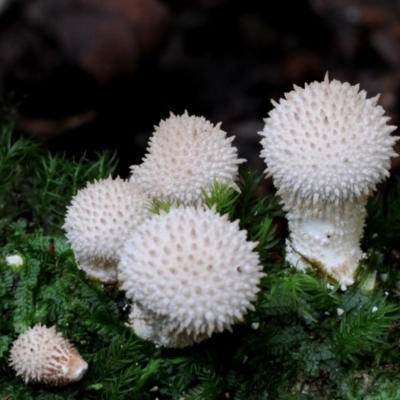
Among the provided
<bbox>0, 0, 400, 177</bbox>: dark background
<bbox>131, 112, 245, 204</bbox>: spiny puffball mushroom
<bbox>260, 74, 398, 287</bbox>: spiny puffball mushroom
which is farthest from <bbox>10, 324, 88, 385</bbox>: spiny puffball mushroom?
<bbox>0, 0, 400, 177</bbox>: dark background

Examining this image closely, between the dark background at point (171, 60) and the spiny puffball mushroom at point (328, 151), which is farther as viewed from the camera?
the dark background at point (171, 60)

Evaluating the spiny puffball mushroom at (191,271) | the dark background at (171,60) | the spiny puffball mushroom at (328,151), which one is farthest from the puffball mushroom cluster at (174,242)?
the dark background at (171,60)

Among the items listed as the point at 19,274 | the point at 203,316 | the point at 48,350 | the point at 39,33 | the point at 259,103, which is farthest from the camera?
the point at 259,103

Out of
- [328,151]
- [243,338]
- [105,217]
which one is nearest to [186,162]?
[105,217]

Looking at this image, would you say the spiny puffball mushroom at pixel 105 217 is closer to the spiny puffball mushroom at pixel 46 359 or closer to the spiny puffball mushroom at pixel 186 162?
the spiny puffball mushroom at pixel 186 162

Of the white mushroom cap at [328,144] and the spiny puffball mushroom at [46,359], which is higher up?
the white mushroom cap at [328,144]

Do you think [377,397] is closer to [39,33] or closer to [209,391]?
[209,391]

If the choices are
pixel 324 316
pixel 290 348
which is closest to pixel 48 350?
pixel 290 348
